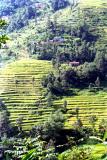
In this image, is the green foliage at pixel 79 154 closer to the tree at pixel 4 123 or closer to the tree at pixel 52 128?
the tree at pixel 52 128

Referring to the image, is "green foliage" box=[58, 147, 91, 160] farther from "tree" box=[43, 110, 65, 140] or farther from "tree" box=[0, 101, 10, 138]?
"tree" box=[0, 101, 10, 138]

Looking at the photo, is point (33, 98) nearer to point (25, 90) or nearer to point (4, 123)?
point (25, 90)

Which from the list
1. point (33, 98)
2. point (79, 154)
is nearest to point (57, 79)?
point (33, 98)

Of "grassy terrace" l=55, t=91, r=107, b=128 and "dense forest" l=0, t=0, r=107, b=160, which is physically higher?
"dense forest" l=0, t=0, r=107, b=160

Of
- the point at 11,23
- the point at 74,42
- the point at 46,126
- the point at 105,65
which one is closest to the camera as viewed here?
the point at 46,126

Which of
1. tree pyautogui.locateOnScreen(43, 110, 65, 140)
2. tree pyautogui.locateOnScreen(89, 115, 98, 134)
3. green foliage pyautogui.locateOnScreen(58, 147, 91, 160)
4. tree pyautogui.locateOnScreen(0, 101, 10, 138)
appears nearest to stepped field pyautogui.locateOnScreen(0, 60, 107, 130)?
tree pyautogui.locateOnScreen(89, 115, 98, 134)

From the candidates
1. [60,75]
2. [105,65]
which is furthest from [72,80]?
[105,65]

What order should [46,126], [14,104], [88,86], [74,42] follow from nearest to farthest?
[46,126] → [14,104] → [88,86] → [74,42]

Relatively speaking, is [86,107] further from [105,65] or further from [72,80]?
[105,65]
